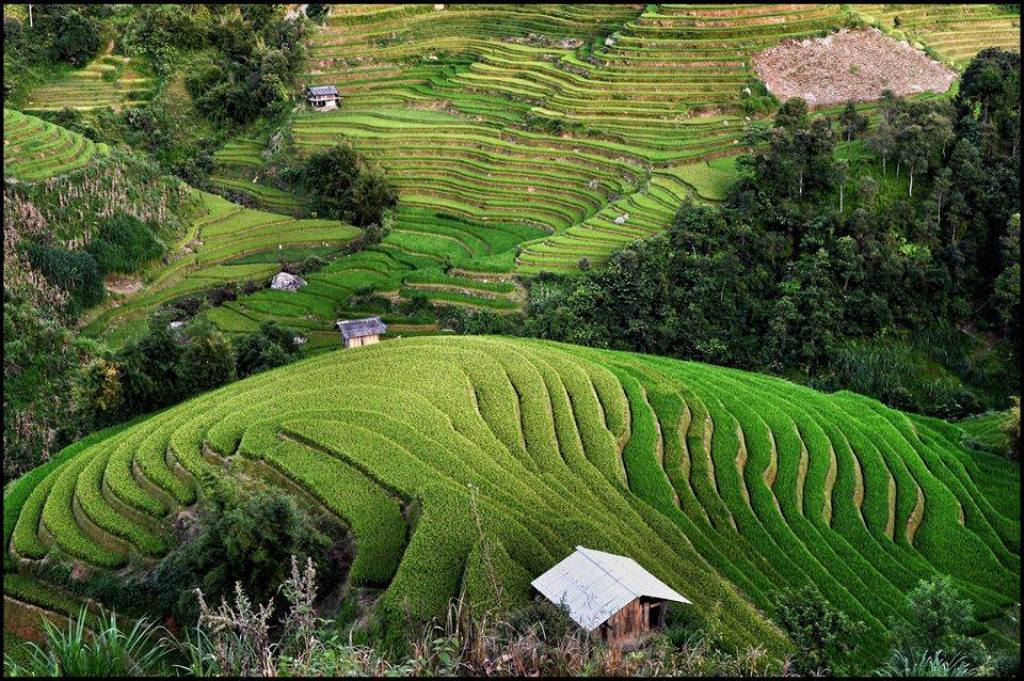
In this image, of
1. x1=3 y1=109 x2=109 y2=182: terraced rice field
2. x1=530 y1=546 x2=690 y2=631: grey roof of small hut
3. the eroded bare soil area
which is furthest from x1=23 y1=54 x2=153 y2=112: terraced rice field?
x1=530 y1=546 x2=690 y2=631: grey roof of small hut

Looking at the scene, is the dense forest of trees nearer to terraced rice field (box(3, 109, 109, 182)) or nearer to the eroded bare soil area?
the eroded bare soil area

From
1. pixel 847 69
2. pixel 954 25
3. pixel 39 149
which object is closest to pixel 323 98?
pixel 39 149

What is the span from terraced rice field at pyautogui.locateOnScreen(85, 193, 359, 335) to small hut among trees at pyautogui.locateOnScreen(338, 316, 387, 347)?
7.61m

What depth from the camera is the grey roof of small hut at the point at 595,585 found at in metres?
10.2

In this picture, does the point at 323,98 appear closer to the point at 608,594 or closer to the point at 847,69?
the point at 847,69

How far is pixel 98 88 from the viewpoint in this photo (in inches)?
1694

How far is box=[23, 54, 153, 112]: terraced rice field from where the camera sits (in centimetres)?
4150

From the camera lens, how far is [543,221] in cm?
3284

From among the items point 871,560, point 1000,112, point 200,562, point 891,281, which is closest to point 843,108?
point 1000,112

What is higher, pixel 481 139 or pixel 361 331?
pixel 481 139

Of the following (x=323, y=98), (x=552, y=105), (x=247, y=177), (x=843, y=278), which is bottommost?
(x=843, y=278)

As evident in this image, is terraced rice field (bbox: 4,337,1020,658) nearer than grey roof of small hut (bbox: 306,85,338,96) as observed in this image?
Yes

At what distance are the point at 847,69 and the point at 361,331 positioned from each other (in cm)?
2552

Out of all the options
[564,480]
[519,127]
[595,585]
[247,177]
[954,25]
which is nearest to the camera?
[595,585]
